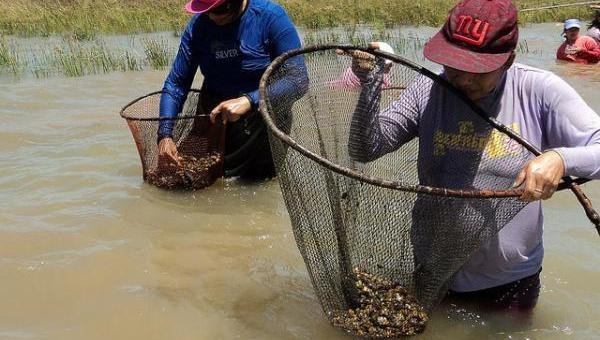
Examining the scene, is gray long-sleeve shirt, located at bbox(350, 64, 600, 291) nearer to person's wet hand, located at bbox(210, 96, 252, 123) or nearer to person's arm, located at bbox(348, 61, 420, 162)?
person's arm, located at bbox(348, 61, 420, 162)

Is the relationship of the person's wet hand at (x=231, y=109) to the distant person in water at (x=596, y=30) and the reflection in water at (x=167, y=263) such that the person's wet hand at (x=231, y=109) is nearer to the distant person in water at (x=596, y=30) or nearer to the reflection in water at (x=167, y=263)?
the reflection in water at (x=167, y=263)

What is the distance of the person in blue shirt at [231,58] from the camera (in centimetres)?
404

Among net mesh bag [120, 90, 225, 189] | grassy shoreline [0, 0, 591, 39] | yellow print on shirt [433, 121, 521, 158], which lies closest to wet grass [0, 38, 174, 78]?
grassy shoreline [0, 0, 591, 39]

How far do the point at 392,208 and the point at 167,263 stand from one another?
5.38 feet

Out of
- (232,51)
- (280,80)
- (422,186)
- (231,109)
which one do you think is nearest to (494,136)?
(422,186)

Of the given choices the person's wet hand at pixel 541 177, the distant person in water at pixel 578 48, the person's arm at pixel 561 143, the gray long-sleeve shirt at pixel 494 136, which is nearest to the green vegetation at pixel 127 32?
the distant person in water at pixel 578 48

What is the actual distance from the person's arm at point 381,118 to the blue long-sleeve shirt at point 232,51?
4.67 ft

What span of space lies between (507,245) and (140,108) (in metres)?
3.16

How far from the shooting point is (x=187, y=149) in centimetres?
440

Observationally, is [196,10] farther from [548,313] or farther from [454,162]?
[548,313]

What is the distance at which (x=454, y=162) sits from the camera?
2.31 metres

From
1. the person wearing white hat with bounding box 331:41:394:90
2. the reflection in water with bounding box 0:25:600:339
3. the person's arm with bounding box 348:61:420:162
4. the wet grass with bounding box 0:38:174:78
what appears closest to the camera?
the person's arm with bounding box 348:61:420:162

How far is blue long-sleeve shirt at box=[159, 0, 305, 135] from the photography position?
4.06m

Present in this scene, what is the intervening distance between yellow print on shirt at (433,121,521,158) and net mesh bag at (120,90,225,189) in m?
2.16
